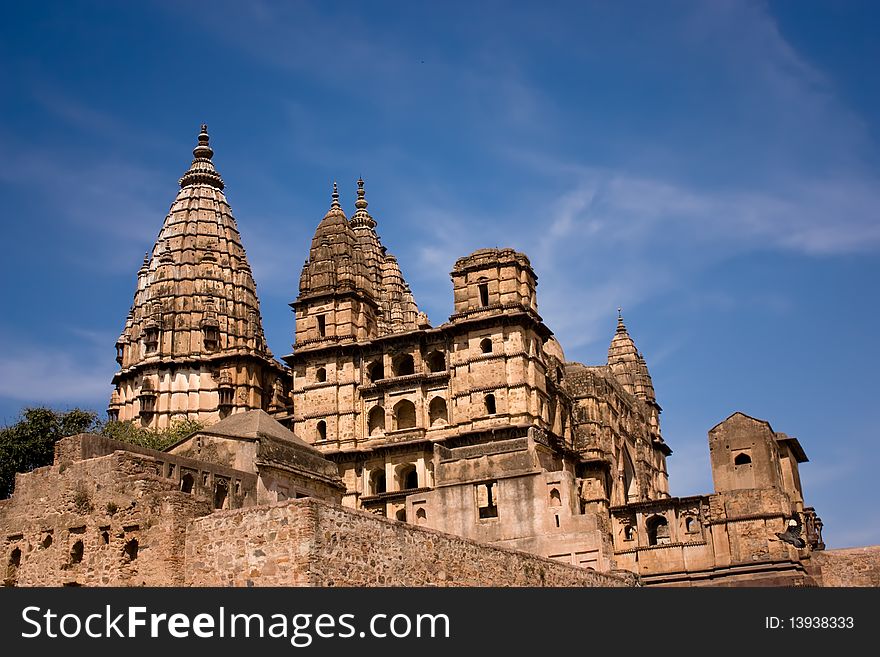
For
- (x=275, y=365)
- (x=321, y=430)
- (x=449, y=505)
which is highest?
(x=275, y=365)

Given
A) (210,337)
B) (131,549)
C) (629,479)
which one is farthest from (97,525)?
(629,479)

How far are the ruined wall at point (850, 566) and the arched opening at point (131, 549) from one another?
66.2 feet

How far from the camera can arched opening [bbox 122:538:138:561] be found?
62.5 feet

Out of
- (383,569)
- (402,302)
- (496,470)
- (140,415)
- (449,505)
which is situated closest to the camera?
(383,569)

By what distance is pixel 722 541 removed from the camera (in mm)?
35375

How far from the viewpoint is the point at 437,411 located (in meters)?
51.8

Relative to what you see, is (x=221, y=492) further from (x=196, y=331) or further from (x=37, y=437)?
(x=196, y=331)

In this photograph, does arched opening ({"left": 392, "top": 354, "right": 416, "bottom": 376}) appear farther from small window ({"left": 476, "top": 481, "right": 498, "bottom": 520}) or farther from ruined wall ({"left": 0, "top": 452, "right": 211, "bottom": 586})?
ruined wall ({"left": 0, "top": 452, "right": 211, "bottom": 586})


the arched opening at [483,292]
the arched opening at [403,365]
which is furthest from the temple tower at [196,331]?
the arched opening at [483,292]

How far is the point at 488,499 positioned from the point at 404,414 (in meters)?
21.6
